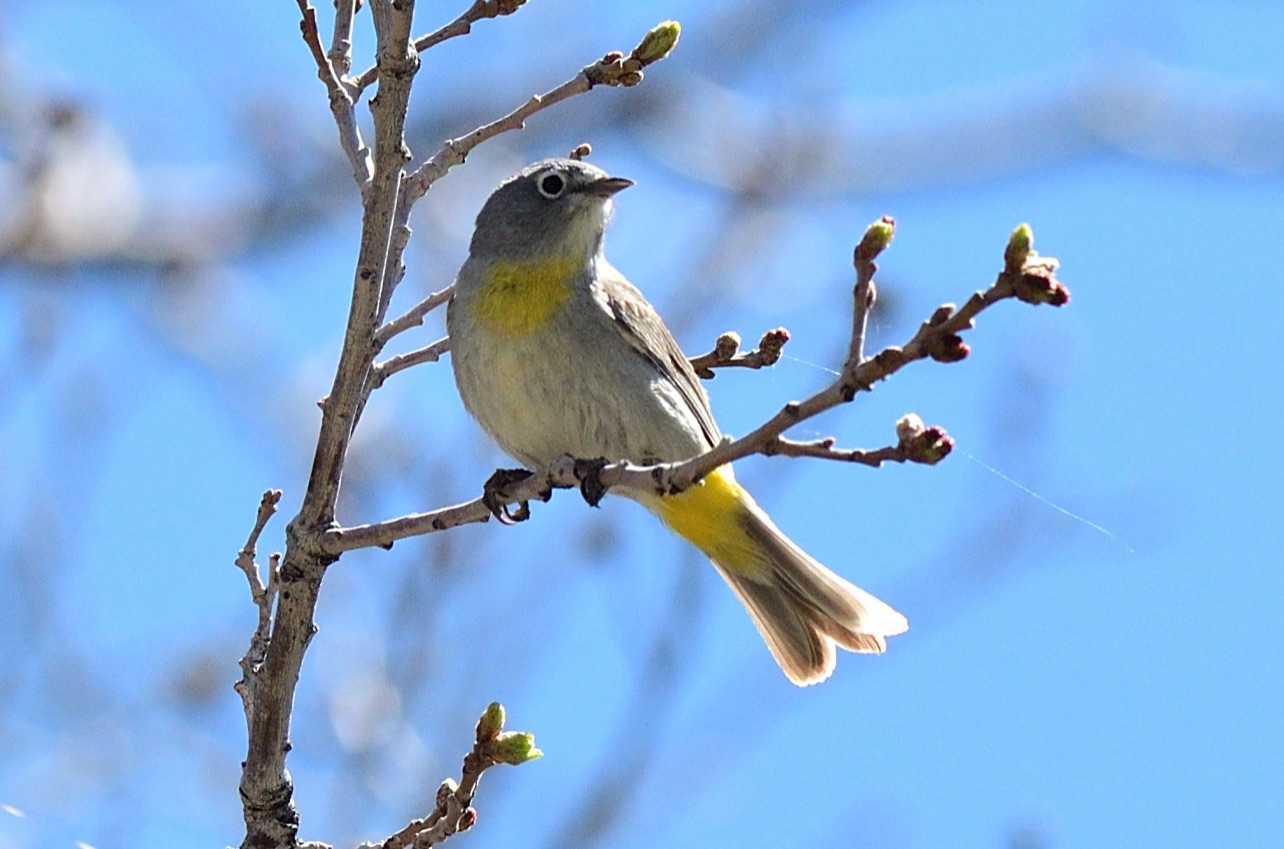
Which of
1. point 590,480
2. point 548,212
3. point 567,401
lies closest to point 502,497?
point 590,480

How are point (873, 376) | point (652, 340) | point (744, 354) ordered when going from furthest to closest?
point (652, 340), point (744, 354), point (873, 376)

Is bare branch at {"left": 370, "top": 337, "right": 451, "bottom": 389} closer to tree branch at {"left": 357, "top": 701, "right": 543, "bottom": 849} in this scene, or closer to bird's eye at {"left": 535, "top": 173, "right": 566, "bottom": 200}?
tree branch at {"left": 357, "top": 701, "right": 543, "bottom": 849}

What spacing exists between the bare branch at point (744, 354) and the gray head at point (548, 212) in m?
1.13

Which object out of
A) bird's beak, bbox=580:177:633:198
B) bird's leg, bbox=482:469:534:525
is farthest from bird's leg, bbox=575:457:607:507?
bird's beak, bbox=580:177:633:198

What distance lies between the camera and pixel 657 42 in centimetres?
406

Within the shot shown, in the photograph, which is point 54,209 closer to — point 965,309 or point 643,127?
point 643,127

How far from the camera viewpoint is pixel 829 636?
5617 mm

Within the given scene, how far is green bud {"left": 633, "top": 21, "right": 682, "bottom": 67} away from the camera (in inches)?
159

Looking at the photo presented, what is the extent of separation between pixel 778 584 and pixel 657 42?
7.74 ft

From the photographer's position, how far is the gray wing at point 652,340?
532 centimetres

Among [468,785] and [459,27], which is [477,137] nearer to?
A: [459,27]

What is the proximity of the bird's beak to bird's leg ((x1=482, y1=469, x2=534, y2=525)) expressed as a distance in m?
1.28

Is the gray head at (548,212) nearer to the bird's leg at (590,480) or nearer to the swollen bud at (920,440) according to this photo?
the bird's leg at (590,480)

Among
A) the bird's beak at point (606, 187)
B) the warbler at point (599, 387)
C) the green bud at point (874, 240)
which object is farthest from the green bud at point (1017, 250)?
the bird's beak at point (606, 187)
